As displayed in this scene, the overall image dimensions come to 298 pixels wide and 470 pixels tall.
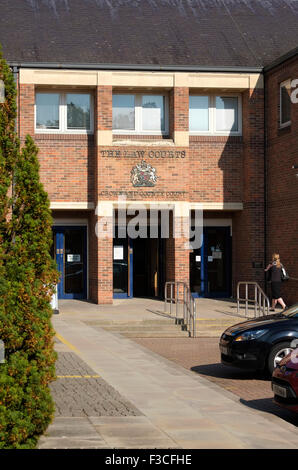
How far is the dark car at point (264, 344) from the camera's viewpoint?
11.7 m

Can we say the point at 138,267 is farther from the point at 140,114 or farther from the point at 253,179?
the point at 140,114

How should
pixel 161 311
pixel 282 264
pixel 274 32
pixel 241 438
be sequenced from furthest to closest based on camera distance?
pixel 274 32, pixel 282 264, pixel 161 311, pixel 241 438

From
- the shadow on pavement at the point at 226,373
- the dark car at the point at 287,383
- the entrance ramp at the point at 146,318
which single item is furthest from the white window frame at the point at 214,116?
the dark car at the point at 287,383

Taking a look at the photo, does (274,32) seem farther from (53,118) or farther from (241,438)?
(241,438)

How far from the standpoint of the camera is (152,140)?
24141 mm

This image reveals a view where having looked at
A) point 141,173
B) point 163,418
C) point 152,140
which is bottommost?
point 163,418

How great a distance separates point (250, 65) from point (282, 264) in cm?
689

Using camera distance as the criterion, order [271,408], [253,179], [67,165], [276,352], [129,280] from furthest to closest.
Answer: [129,280] → [253,179] → [67,165] → [276,352] → [271,408]

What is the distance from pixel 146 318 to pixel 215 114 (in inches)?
344

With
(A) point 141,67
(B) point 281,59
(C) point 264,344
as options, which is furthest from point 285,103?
(C) point 264,344

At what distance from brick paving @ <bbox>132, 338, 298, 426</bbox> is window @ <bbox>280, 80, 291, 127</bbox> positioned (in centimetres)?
857

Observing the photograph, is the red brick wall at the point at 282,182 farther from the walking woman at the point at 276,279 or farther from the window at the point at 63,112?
the window at the point at 63,112
